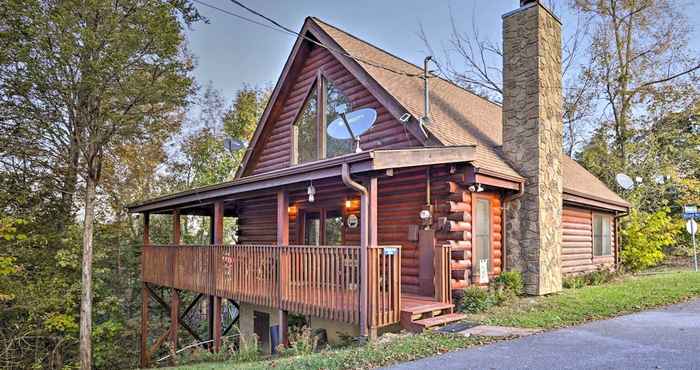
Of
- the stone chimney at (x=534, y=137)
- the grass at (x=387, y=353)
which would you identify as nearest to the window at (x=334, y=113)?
the stone chimney at (x=534, y=137)

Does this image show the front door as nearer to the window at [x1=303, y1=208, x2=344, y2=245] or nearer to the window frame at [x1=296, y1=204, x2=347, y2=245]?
the window frame at [x1=296, y1=204, x2=347, y2=245]

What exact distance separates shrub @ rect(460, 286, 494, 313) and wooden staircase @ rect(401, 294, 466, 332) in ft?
Result: 1.32

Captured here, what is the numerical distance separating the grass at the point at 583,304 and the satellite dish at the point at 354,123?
173 inches

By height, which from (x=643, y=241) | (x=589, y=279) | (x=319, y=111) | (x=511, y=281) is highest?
(x=319, y=111)

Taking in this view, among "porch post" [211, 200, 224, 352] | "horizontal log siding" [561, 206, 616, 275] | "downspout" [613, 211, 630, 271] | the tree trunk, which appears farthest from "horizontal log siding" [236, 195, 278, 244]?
"downspout" [613, 211, 630, 271]

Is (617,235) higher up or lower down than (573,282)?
higher up

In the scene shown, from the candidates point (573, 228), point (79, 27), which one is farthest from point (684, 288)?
point (79, 27)

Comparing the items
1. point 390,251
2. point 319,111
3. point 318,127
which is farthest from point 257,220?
point 390,251

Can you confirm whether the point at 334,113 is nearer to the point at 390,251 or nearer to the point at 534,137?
the point at 534,137

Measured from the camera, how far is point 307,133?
1237 cm

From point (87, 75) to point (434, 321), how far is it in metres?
10.6

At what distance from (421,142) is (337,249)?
3.33 meters

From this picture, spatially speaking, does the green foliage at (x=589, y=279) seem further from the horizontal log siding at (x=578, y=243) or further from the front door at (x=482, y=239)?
the front door at (x=482, y=239)

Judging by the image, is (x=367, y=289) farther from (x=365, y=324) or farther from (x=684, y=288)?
(x=684, y=288)
